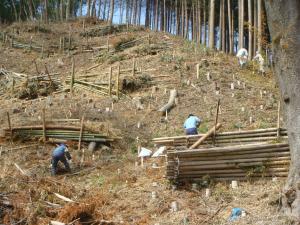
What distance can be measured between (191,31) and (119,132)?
1027 inches

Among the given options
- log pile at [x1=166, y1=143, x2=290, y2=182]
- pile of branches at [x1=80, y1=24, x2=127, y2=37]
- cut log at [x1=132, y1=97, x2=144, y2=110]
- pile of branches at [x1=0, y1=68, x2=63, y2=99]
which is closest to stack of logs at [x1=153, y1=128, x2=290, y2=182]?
log pile at [x1=166, y1=143, x2=290, y2=182]

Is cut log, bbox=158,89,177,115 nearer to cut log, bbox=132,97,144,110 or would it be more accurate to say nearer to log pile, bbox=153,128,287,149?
cut log, bbox=132,97,144,110

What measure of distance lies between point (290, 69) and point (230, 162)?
8.87ft

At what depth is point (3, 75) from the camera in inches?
888

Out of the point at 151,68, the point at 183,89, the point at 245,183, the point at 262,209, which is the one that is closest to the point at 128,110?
the point at 183,89

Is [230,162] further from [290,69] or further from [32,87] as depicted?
[32,87]

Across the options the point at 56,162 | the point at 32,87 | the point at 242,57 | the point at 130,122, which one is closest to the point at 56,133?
the point at 56,162

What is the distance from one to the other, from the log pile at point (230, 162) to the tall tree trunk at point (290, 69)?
68.6 inches

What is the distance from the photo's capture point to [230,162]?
8.55m

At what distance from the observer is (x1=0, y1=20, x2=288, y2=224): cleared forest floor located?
25.4 feet

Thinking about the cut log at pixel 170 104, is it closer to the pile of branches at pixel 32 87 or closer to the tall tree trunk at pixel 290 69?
the pile of branches at pixel 32 87

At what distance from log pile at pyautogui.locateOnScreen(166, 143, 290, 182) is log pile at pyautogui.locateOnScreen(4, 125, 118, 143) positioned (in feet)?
13.9

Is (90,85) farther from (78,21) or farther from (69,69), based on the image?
(78,21)

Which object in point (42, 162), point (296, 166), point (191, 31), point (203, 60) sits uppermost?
point (191, 31)
